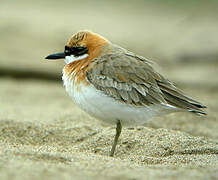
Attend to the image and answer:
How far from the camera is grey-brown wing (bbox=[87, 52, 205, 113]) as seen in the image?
4293 millimetres

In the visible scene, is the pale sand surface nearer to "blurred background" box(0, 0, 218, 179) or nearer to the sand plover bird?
"blurred background" box(0, 0, 218, 179)

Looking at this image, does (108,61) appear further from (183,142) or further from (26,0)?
(26,0)

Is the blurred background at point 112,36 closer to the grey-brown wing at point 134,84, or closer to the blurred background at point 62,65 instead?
the blurred background at point 62,65

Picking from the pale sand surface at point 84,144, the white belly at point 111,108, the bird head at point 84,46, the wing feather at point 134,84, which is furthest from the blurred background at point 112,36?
the white belly at point 111,108

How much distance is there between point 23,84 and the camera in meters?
8.44

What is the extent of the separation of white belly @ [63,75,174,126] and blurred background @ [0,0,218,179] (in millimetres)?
454

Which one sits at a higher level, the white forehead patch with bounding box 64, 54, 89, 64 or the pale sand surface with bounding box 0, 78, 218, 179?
the white forehead patch with bounding box 64, 54, 89, 64

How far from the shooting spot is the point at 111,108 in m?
4.24

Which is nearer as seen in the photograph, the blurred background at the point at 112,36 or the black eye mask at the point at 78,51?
the black eye mask at the point at 78,51

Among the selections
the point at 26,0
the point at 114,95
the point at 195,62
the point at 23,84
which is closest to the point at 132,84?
the point at 114,95

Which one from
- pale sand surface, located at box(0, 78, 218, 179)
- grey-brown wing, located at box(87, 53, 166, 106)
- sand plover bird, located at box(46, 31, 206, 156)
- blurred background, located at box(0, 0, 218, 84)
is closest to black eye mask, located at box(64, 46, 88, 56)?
sand plover bird, located at box(46, 31, 206, 156)

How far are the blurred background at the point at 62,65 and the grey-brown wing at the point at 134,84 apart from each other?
2.26 ft

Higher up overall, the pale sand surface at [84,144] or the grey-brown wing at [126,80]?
the grey-brown wing at [126,80]

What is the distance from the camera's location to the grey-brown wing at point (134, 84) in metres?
4.29
